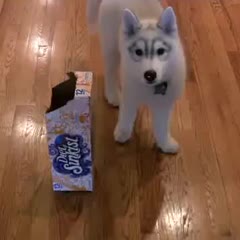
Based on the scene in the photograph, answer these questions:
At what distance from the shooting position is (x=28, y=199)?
1534 millimetres

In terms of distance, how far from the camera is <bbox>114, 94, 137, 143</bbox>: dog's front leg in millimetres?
1554

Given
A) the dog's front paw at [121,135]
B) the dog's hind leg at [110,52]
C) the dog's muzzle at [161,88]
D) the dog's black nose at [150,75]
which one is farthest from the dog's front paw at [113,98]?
the dog's black nose at [150,75]

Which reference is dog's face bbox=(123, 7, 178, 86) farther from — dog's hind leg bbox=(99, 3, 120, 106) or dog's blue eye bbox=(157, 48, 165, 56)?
dog's hind leg bbox=(99, 3, 120, 106)

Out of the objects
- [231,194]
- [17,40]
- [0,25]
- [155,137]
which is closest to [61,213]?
[155,137]

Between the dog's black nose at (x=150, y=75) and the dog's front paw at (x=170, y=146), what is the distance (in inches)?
15.7

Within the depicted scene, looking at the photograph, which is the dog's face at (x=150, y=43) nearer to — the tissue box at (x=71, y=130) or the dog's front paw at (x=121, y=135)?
the tissue box at (x=71, y=130)

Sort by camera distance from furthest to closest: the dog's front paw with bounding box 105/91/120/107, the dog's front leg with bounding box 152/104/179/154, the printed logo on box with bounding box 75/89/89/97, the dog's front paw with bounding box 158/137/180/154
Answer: the dog's front paw with bounding box 105/91/120/107 → the dog's front paw with bounding box 158/137/180/154 → the dog's front leg with bounding box 152/104/179/154 → the printed logo on box with bounding box 75/89/89/97

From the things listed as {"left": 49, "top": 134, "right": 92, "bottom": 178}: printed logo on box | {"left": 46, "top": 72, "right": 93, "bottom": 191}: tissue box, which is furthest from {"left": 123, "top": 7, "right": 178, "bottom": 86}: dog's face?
{"left": 49, "top": 134, "right": 92, "bottom": 178}: printed logo on box

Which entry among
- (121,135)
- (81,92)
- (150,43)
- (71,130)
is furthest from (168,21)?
(121,135)

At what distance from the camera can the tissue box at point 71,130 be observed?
1.31 meters

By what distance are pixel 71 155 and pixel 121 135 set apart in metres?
0.33

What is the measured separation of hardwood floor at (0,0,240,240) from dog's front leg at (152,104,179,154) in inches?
1.4

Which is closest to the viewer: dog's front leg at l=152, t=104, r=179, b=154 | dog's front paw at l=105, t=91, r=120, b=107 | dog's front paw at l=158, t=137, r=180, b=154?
dog's front leg at l=152, t=104, r=179, b=154

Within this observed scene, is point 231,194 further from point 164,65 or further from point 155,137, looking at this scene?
point 164,65
